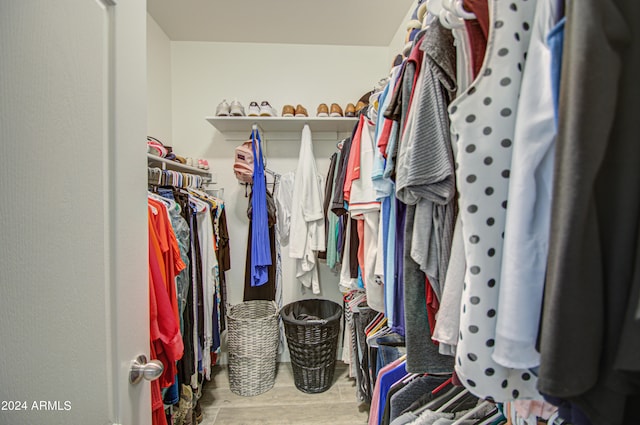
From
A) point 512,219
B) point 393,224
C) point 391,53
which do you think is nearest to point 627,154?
point 512,219

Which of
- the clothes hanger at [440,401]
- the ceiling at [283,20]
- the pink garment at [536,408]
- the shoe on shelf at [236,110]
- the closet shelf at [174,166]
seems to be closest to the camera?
the pink garment at [536,408]

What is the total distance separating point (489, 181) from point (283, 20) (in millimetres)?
2084

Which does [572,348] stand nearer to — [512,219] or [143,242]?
[512,219]

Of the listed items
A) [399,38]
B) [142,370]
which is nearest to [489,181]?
[142,370]

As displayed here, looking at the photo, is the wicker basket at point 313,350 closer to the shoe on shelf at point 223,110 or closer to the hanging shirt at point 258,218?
the hanging shirt at point 258,218

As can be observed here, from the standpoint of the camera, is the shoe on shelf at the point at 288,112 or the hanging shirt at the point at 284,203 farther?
the hanging shirt at the point at 284,203

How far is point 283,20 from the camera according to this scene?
2.00 meters

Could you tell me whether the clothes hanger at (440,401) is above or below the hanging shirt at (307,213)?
below

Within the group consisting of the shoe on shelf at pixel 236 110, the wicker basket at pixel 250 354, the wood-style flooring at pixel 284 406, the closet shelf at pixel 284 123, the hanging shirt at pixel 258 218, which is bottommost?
the wood-style flooring at pixel 284 406

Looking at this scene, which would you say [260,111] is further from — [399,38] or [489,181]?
[489,181]

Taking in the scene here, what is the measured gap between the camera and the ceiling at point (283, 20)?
6.07 feet

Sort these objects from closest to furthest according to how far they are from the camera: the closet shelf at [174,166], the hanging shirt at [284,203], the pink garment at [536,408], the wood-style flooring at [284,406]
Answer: the pink garment at [536,408] → the closet shelf at [174,166] → the wood-style flooring at [284,406] → the hanging shirt at [284,203]

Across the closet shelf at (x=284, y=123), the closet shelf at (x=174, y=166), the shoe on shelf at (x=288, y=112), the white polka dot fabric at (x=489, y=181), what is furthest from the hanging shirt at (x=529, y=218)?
the shoe on shelf at (x=288, y=112)

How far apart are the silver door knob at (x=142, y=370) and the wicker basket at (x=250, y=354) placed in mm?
1279
